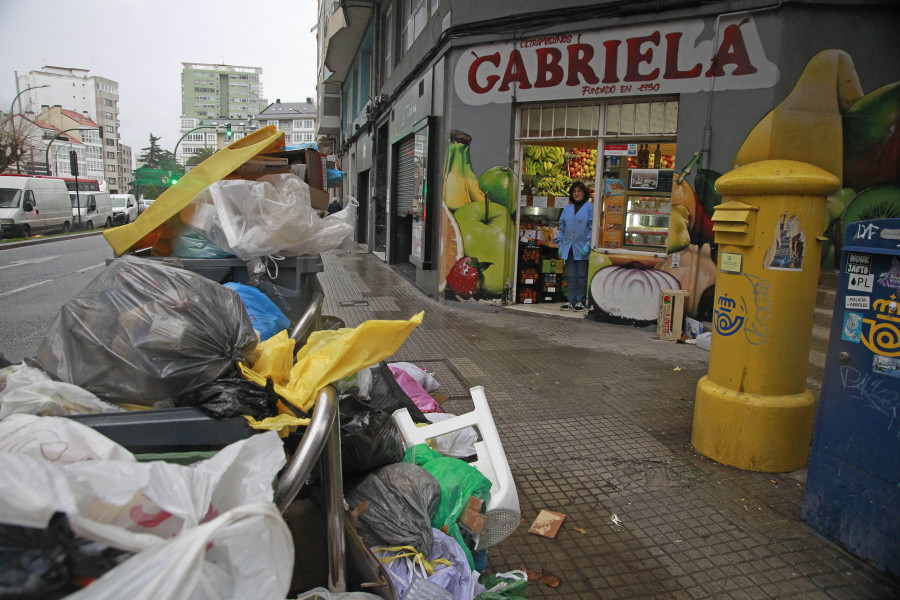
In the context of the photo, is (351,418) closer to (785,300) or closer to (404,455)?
(404,455)

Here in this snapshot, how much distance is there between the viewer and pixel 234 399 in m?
1.74

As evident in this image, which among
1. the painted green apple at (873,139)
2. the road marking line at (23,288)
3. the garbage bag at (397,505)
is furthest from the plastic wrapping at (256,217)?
the road marking line at (23,288)

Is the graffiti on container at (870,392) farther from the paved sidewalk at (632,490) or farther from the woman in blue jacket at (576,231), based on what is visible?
the woman in blue jacket at (576,231)

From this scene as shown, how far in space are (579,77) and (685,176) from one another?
1.97 meters

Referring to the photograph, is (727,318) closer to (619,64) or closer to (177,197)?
(177,197)

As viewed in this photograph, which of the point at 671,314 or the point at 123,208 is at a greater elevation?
the point at 123,208

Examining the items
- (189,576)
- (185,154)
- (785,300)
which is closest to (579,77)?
(785,300)

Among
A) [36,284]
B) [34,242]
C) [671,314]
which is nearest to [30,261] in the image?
[36,284]

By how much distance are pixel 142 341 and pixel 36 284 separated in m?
11.9

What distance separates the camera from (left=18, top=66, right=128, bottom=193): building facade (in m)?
98.9

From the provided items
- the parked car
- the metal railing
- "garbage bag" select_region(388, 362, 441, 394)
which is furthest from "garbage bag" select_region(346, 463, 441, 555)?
the parked car

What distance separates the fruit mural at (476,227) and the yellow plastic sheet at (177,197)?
5.73 meters

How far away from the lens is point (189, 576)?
1060mm

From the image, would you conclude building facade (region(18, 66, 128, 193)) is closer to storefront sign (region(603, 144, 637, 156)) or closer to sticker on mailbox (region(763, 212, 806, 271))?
storefront sign (region(603, 144, 637, 156))
